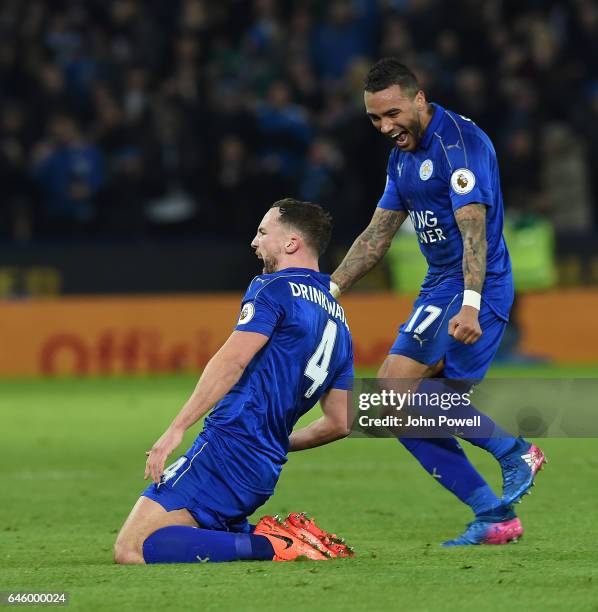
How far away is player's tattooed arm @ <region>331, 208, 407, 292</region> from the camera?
6.86 metres

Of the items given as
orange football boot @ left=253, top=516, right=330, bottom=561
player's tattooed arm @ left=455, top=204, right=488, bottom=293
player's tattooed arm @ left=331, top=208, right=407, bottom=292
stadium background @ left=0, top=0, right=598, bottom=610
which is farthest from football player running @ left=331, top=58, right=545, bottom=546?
stadium background @ left=0, top=0, right=598, bottom=610

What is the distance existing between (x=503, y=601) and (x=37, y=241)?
39.9ft

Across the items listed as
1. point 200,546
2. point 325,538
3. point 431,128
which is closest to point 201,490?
point 200,546

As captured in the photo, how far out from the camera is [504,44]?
18281 millimetres

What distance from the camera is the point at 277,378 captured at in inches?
226

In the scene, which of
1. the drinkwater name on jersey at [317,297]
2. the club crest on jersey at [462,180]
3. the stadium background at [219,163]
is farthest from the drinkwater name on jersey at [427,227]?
the stadium background at [219,163]

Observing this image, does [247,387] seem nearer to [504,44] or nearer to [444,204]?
[444,204]

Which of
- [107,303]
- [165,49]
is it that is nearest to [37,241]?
[107,303]

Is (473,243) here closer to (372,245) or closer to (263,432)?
(372,245)

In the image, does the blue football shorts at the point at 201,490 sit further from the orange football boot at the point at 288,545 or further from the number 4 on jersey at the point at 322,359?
the number 4 on jersey at the point at 322,359

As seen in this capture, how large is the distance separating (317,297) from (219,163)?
11107mm

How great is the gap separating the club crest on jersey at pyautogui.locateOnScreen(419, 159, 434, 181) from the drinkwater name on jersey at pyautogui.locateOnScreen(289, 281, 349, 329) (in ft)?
3.03

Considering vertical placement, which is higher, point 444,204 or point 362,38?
point 362,38

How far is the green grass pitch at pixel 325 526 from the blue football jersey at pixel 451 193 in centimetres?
116
